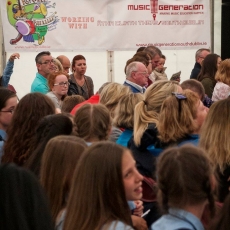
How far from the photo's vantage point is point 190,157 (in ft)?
9.97

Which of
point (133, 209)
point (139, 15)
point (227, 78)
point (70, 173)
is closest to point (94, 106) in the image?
point (133, 209)

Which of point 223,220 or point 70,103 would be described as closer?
point 223,220

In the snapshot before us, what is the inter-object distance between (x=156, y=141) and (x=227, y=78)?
12.2 ft

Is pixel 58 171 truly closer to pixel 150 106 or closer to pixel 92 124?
pixel 92 124

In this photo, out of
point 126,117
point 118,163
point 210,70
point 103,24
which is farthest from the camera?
point 103,24

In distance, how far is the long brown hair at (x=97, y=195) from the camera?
286cm

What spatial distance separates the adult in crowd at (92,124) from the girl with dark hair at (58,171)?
3.58 feet

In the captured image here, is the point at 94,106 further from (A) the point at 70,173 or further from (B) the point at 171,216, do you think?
(B) the point at 171,216

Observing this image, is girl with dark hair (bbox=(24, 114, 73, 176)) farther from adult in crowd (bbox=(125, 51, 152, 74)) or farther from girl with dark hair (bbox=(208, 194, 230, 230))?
adult in crowd (bbox=(125, 51, 152, 74))

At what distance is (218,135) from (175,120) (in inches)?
22.0

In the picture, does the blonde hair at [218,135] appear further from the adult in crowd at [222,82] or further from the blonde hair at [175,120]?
the adult in crowd at [222,82]

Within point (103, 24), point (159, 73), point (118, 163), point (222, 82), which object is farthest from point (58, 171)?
point (103, 24)

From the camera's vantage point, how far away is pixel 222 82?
27.0 feet

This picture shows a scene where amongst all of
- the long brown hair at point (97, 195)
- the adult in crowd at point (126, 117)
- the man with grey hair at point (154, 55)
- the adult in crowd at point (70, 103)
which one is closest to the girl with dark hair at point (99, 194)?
the long brown hair at point (97, 195)
